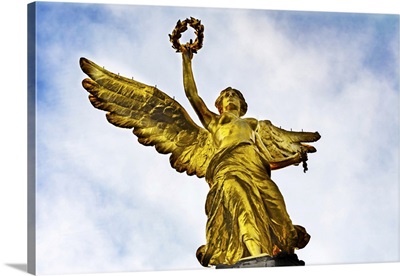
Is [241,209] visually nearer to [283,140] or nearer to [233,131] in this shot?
[233,131]

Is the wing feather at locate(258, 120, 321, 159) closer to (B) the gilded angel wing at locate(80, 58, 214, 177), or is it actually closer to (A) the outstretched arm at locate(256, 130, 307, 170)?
(A) the outstretched arm at locate(256, 130, 307, 170)

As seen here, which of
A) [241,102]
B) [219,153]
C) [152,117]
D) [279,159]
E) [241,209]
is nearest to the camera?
[152,117]

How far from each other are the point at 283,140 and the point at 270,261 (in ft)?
4.58

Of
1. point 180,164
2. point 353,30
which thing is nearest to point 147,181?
point 180,164

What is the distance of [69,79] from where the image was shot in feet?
42.3

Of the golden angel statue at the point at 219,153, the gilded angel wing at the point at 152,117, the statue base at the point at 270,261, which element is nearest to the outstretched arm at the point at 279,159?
the golden angel statue at the point at 219,153

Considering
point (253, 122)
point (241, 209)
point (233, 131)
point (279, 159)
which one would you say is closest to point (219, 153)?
point (233, 131)

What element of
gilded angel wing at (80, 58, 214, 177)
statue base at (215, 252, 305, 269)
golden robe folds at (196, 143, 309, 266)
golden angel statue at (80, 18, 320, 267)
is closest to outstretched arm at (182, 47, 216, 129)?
golden angel statue at (80, 18, 320, 267)

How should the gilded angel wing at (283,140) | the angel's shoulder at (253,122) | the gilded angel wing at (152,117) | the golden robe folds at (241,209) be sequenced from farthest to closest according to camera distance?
the gilded angel wing at (283,140) → the angel's shoulder at (253,122) → the golden robe folds at (241,209) → the gilded angel wing at (152,117)

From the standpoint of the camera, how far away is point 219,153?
13.5m

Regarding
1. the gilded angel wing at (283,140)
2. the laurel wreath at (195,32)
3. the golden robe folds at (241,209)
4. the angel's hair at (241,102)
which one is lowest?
the golden robe folds at (241,209)

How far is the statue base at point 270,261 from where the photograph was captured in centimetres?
1341

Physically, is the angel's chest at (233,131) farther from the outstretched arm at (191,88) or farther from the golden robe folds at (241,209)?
the outstretched arm at (191,88)

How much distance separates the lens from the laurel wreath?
44.0 feet
